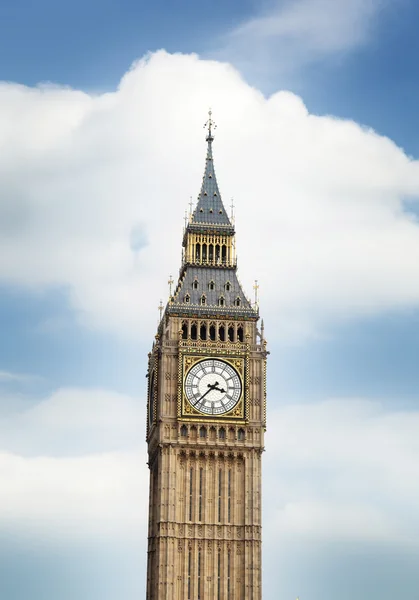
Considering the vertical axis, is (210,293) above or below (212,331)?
above

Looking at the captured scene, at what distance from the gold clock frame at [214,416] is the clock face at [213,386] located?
9.1 inches

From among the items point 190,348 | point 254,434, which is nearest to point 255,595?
point 254,434

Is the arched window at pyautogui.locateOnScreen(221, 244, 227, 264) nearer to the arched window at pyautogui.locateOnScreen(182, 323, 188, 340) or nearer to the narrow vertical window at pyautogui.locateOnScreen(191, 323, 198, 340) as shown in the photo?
the narrow vertical window at pyautogui.locateOnScreen(191, 323, 198, 340)

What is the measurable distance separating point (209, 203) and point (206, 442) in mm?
19985

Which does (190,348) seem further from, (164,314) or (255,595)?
(255,595)

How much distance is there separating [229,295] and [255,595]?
73.7 ft

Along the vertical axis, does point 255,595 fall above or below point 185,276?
below

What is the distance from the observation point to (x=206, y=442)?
4129 inches

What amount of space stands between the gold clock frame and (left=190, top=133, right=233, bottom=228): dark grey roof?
1148 centimetres

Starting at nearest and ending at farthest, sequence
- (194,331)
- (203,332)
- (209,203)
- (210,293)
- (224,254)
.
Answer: (194,331) < (203,332) < (210,293) < (224,254) < (209,203)

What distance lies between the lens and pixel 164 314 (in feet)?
359

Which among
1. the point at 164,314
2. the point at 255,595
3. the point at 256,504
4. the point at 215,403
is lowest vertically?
the point at 255,595

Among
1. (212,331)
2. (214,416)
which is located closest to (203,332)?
(212,331)

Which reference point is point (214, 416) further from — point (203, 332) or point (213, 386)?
point (203, 332)
